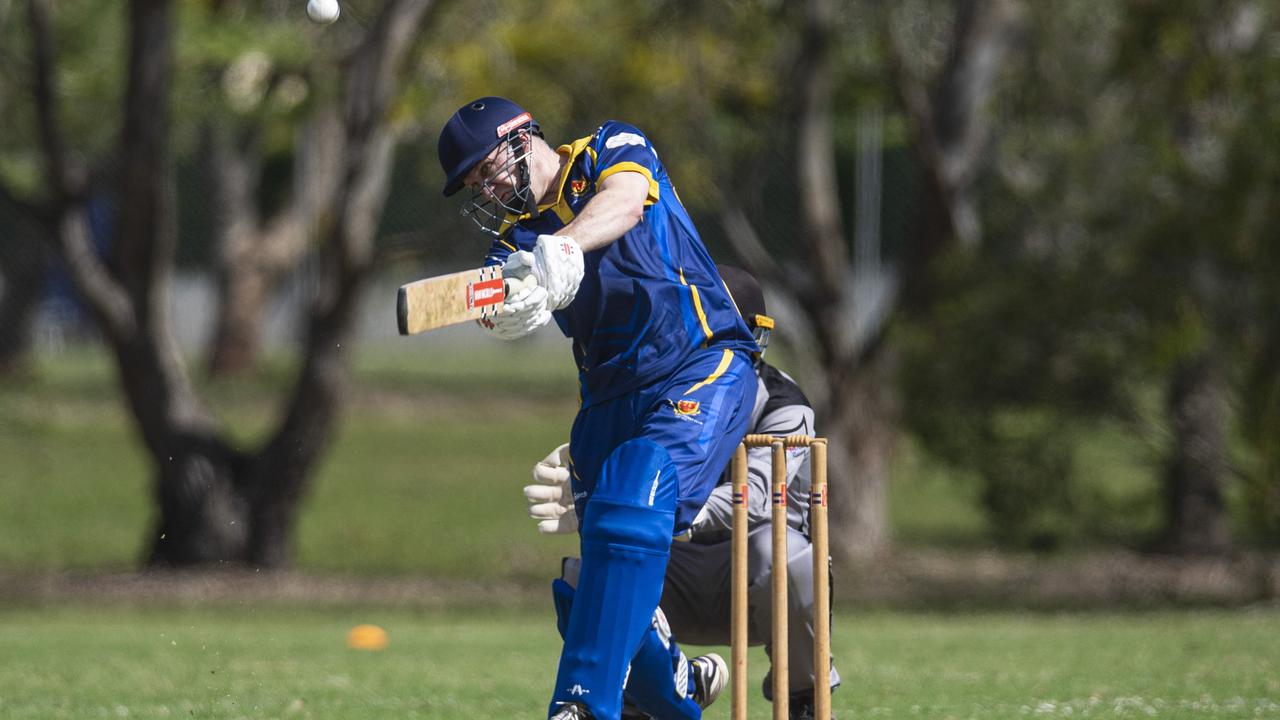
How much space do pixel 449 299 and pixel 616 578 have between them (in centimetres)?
100

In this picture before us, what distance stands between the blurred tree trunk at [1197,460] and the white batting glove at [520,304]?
373 inches

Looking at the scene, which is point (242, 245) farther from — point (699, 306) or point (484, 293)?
point (484, 293)

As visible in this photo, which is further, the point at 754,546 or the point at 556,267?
the point at 754,546

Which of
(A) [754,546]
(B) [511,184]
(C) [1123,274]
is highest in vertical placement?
(C) [1123,274]

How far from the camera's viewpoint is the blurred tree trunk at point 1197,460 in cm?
1441

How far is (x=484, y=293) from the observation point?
5.37 m

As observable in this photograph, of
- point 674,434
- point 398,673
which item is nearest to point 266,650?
point 398,673

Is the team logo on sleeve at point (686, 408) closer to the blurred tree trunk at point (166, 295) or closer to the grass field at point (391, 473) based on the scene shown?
the grass field at point (391, 473)

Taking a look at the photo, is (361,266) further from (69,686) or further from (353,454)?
(353,454)

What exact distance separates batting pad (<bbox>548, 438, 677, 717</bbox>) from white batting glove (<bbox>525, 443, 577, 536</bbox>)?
89cm

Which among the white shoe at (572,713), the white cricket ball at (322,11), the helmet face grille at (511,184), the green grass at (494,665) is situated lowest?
the green grass at (494,665)

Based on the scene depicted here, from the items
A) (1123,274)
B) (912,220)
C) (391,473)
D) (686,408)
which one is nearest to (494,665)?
(686,408)

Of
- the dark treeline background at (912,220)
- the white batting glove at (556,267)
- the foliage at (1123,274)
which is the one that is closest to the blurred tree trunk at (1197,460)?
the dark treeline background at (912,220)

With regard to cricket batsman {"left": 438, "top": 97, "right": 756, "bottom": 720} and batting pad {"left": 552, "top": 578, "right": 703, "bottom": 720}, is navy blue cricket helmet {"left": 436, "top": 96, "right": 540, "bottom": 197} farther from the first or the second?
batting pad {"left": 552, "top": 578, "right": 703, "bottom": 720}
